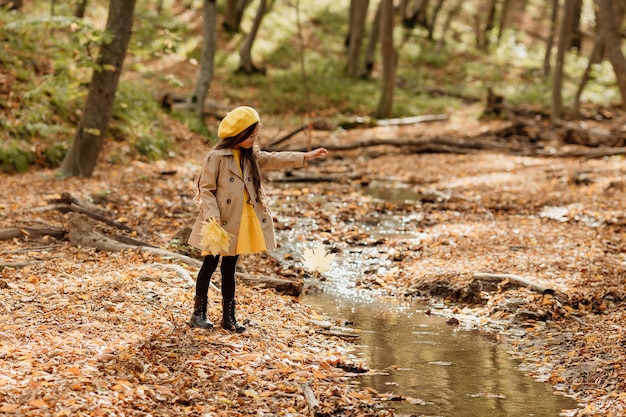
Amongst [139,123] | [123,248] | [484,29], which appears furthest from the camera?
[484,29]

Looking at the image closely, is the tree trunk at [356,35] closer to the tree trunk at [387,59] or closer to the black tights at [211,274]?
the tree trunk at [387,59]

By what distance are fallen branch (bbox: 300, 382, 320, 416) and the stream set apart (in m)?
0.53

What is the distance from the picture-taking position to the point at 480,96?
2986cm

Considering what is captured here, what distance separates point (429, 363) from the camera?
587 centimetres

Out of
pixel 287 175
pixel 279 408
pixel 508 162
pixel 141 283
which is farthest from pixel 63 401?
pixel 508 162

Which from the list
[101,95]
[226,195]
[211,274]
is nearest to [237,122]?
[226,195]

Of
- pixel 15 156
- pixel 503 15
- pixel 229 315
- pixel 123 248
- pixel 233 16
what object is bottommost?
pixel 229 315

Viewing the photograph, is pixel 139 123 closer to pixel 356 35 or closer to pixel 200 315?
pixel 200 315

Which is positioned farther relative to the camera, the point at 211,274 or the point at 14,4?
the point at 14,4

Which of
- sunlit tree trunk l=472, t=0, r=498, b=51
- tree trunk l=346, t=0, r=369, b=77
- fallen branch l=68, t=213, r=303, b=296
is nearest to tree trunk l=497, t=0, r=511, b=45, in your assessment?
sunlit tree trunk l=472, t=0, r=498, b=51

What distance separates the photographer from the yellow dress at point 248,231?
5.61 meters

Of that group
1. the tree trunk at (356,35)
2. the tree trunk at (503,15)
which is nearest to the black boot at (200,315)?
the tree trunk at (356,35)

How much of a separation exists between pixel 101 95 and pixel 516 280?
774 cm

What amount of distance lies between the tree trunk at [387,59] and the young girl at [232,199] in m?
17.6
